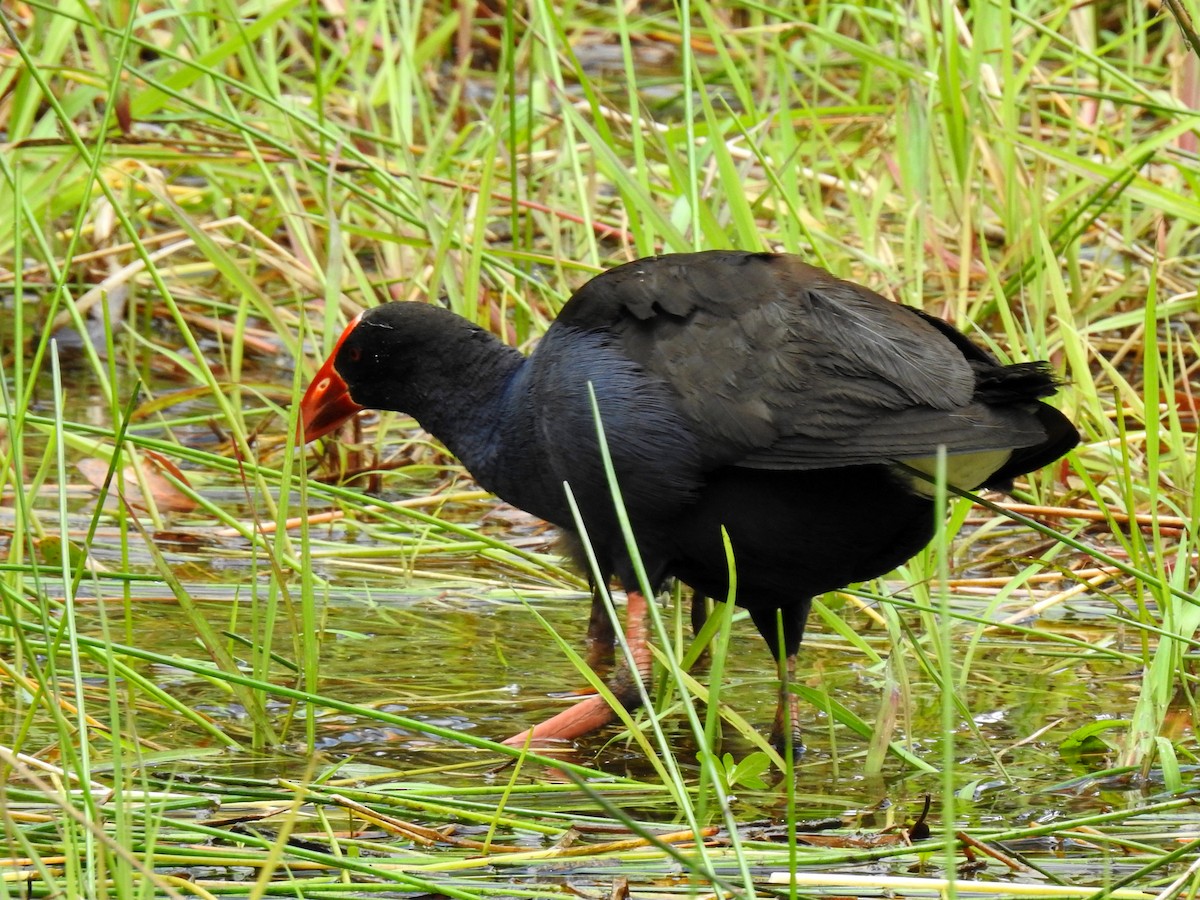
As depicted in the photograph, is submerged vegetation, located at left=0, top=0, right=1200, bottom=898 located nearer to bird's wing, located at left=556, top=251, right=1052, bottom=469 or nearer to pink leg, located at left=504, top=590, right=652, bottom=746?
pink leg, located at left=504, top=590, right=652, bottom=746

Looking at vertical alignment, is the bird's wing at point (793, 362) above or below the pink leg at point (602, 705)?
above

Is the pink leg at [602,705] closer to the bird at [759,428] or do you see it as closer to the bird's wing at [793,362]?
the bird at [759,428]

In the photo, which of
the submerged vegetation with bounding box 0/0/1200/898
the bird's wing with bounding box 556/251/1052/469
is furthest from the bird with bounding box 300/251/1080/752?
the submerged vegetation with bounding box 0/0/1200/898

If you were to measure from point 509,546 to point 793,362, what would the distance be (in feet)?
2.38

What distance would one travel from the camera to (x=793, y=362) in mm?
2494

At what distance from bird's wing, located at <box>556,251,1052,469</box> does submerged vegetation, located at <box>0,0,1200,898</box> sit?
0.24 meters

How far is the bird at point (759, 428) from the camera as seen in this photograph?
240 centimetres

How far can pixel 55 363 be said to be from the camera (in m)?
2.00

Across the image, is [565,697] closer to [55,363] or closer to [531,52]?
[55,363]

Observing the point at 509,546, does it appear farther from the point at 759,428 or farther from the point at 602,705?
the point at 759,428

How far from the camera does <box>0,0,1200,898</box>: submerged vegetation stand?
199 cm

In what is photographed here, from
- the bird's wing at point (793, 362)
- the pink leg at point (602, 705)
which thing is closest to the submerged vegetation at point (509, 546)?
the pink leg at point (602, 705)

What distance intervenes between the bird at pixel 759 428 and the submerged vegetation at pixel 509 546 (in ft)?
0.45

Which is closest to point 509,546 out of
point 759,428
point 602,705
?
point 602,705
